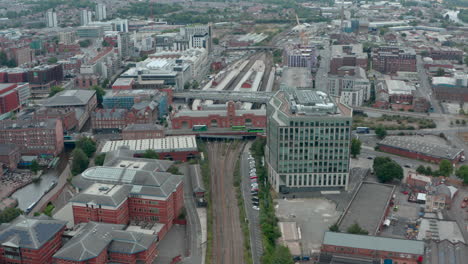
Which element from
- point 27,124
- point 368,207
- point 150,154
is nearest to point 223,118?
point 150,154

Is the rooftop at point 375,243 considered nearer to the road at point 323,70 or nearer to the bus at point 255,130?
the bus at point 255,130

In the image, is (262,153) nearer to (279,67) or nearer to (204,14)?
(279,67)

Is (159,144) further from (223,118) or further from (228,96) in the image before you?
(228,96)

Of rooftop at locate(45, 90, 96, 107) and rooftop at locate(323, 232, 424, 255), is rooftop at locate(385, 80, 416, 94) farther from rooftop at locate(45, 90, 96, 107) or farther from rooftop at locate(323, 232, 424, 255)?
rooftop at locate(323, 232, 424, 255)

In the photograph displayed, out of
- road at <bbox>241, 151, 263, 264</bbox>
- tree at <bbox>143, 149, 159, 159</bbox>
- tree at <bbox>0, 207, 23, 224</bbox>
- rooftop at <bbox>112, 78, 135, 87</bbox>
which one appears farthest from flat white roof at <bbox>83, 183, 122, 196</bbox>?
rooftop at <bbox>112, 78, 135, 87</bbox>

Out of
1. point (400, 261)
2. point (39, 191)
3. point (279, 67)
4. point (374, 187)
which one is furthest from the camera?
point (279, 67)

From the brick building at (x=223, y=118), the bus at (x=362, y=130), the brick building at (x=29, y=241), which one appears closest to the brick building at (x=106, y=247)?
the brick building at (x=29, y=241)

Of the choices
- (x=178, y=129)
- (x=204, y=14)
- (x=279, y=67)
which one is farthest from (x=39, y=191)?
(x=204, y=14)
